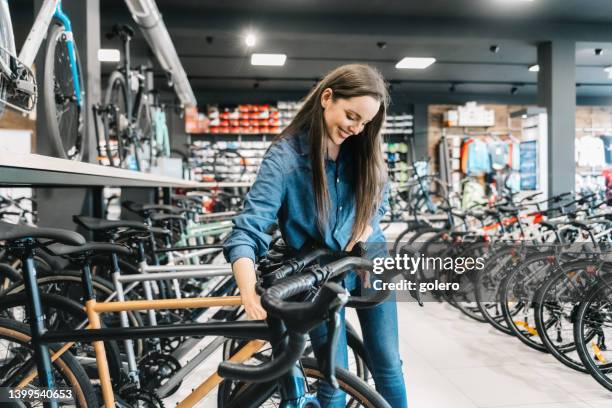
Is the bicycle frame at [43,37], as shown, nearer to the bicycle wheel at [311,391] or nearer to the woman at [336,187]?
the woman at [336,187]

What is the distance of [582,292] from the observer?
2598mm

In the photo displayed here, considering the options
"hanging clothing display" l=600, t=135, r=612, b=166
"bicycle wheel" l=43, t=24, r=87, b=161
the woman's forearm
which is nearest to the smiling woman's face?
the woman's forearm

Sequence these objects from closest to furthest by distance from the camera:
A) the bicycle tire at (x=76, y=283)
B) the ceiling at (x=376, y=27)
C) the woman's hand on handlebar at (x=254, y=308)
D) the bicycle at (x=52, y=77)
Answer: the woman's hand on handlebar at (x=254, y=308)
the bicycle at (x=52, y=77)
the bicycle tire at (x=76, y=283)
the ceiling at (x=376, y=27)

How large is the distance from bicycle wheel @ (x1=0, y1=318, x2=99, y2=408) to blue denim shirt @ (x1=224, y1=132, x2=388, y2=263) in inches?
24.1

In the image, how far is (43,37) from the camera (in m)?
2.16

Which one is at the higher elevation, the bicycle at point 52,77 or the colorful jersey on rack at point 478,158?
the colorful jersey on rack at point 478,158

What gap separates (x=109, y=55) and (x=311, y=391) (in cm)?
841

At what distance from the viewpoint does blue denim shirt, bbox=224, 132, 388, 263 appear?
1.11 m

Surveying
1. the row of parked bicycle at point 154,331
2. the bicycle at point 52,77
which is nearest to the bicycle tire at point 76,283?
the row of parked bicycle at point 154,331

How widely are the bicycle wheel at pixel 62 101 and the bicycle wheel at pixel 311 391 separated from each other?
1894mm

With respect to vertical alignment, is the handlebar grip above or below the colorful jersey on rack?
below

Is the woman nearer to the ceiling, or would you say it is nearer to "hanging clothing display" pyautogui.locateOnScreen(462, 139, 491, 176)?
the ceiling

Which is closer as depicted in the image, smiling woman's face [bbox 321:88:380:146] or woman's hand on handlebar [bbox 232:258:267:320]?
woman's hand on handlebar [bbox 232:258:267:320]

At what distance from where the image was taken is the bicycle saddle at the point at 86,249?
4.49 feet
